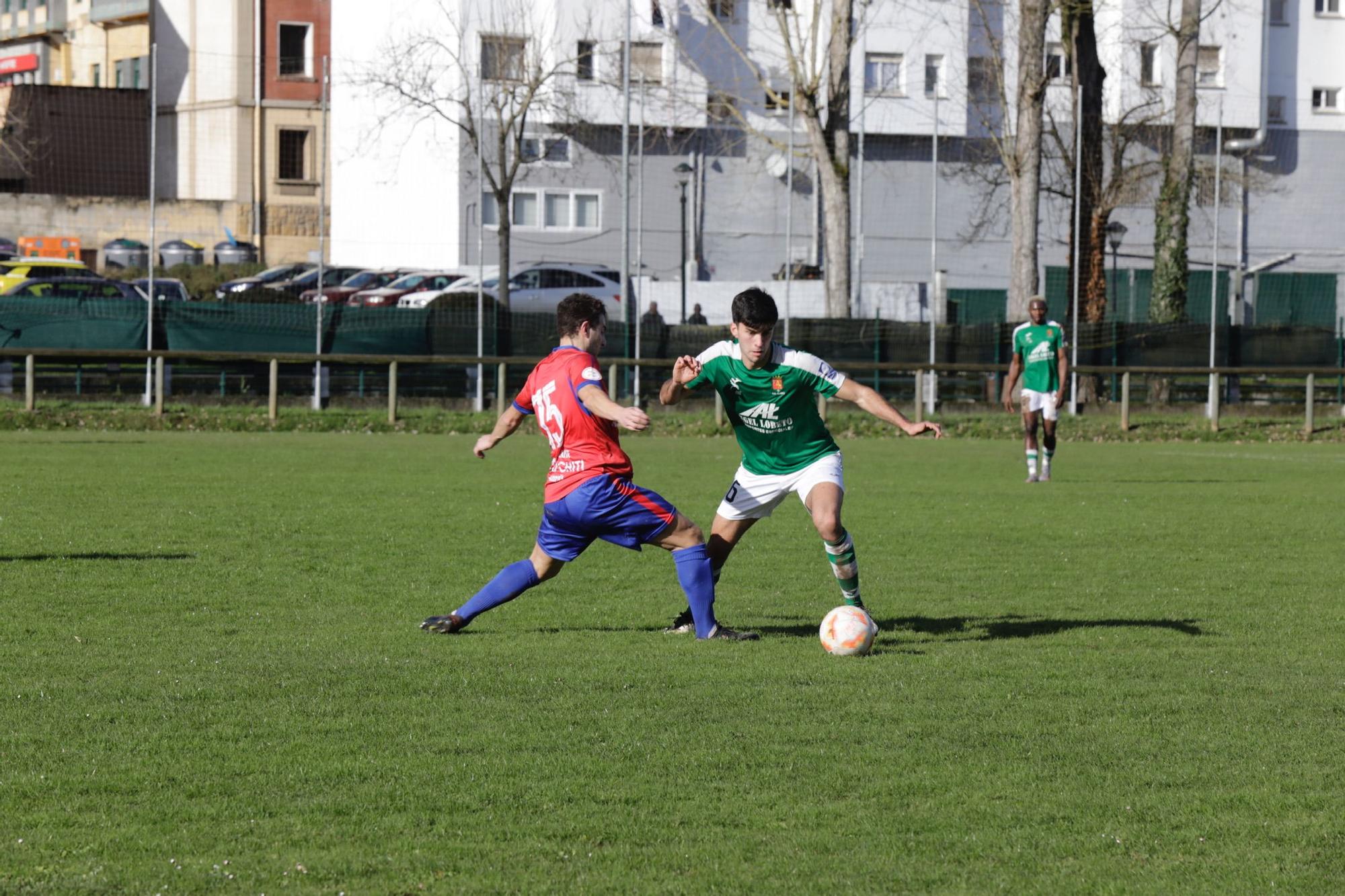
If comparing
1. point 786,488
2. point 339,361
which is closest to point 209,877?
point 786,488

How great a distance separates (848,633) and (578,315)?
1.93 m

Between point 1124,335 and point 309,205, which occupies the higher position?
point 309,205

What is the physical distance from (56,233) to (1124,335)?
1286 inches

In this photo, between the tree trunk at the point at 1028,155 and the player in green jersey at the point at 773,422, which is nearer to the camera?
the player in green jersey at the point at 773,422

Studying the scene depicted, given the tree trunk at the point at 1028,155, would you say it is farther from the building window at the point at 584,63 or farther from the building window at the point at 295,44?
the building window at the point at 295,44

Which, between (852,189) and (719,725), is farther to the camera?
(852,189)

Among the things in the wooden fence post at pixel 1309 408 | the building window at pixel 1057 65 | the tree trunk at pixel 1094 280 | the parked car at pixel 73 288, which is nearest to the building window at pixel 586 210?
the building window at pixel 1057 65

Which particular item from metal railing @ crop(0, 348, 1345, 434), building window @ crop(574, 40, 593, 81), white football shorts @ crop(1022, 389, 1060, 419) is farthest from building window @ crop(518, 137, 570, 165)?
white football shorts @ crop(1022, 389, 1060, 419)

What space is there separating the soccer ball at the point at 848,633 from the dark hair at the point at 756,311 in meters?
1.40

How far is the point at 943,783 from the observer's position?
5.44m

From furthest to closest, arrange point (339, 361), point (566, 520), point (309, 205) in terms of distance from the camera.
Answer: point (309, 205) < point (339, 361) < point (566, 520)

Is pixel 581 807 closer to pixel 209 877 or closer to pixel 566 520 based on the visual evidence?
pixel 209 877

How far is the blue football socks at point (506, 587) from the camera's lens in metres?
8.22

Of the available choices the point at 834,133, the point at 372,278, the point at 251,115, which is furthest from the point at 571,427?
the point at 251,115
